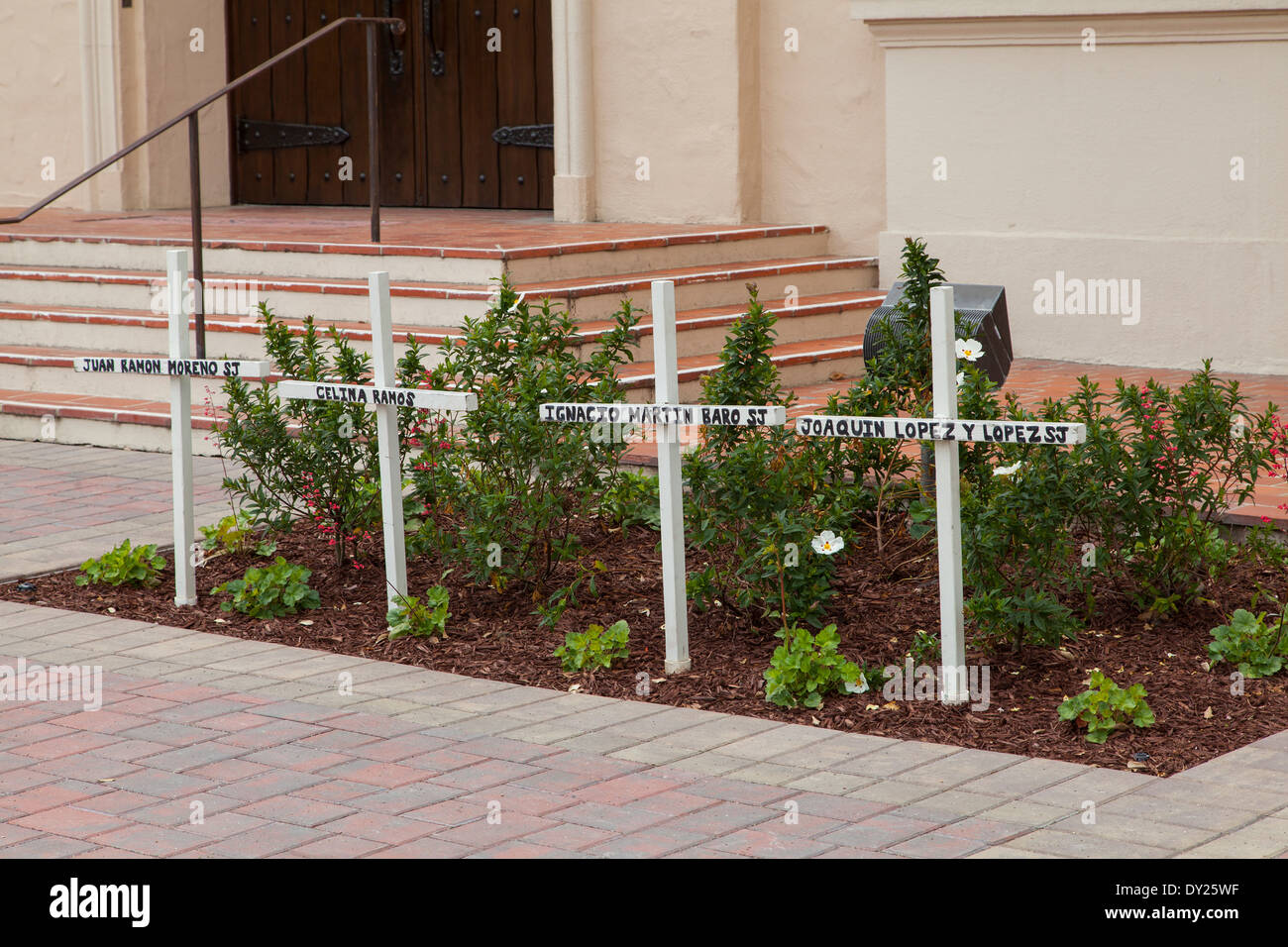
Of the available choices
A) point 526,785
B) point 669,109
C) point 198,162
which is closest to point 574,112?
point 669,109

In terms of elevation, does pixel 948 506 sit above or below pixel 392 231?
below

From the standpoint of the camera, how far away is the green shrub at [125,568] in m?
6.50

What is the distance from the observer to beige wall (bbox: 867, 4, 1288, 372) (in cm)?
946

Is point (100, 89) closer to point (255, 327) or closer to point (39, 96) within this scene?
point (39, 96)

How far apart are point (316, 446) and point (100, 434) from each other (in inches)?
149

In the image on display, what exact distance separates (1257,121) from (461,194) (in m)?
6.12

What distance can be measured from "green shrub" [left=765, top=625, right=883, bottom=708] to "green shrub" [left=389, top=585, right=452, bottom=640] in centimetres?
124

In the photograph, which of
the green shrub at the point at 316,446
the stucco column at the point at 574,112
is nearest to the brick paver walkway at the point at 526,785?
the green shrub at the point at 316,446

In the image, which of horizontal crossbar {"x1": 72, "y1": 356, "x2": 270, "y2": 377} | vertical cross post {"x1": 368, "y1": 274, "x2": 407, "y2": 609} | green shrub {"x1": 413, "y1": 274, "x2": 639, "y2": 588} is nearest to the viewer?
vertical cross post {"x1": 368, "y1": 274, "x2": 407, "y2": 609}

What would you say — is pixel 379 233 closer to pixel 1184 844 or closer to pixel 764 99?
pixel 764 99

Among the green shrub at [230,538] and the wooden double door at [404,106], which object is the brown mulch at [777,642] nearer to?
the green shrub at [230,538]

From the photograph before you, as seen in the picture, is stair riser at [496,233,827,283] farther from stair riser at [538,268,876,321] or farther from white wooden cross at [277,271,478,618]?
Result: white wooden cross at [277,271,478,618]

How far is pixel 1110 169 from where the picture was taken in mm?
9930

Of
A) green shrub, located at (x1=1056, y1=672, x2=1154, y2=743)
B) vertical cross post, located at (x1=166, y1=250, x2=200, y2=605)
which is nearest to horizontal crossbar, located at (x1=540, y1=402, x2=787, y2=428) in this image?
green shrub, located at (x1=1056, y1=672, x2=1154, y2=743)
